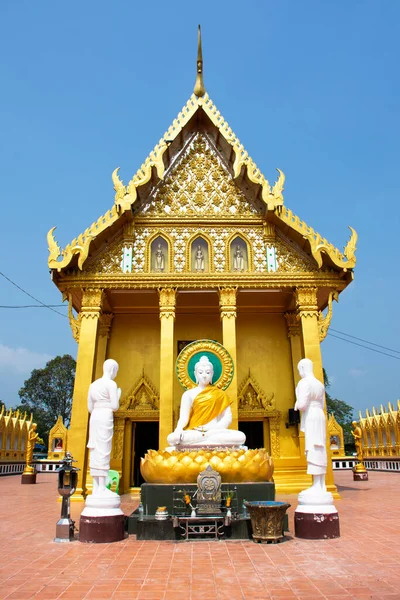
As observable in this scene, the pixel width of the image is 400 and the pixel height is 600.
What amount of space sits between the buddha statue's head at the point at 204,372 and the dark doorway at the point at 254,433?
16.5 feet

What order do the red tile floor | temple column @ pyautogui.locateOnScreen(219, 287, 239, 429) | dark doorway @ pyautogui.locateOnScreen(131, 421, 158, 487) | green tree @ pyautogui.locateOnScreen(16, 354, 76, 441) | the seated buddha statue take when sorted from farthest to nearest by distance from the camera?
green tree @ pyautogui.locateOnScreen(16, 354, 76, 441) → dark doorway @ pyautogui.locateOnScreen(131, 421, 158, 487) → temple column @ pyautogui.locateOnScreen(219, 287, 239, 429) → the seated buddha statue → the red tile floor

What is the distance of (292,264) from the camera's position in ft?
38.7

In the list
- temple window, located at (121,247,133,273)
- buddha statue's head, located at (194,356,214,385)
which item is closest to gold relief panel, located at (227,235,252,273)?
temple window, located at (121,247,133,273)

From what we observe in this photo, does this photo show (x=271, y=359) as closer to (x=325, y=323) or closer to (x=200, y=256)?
(x=325, y=323)

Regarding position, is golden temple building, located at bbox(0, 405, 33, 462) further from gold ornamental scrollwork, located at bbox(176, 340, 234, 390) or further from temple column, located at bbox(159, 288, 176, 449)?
gold ornamental scrollwork, located at bbox(176, 340, 234, 390)

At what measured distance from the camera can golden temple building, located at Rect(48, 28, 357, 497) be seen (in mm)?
11182

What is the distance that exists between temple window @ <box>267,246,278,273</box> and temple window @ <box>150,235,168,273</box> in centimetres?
245

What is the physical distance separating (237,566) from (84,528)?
2.08 m

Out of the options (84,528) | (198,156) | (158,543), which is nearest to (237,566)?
(158,543)

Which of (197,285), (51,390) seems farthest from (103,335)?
(51,390)

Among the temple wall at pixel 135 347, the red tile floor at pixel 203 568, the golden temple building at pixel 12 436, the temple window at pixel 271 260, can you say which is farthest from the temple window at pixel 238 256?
the golden temple building at pixel 12 436

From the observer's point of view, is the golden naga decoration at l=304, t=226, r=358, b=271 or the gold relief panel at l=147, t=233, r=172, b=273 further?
the gold relief panel at l=147, t=233, r=172, b=273

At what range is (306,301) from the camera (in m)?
11.5

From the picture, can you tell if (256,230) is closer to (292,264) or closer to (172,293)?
(292,264)
